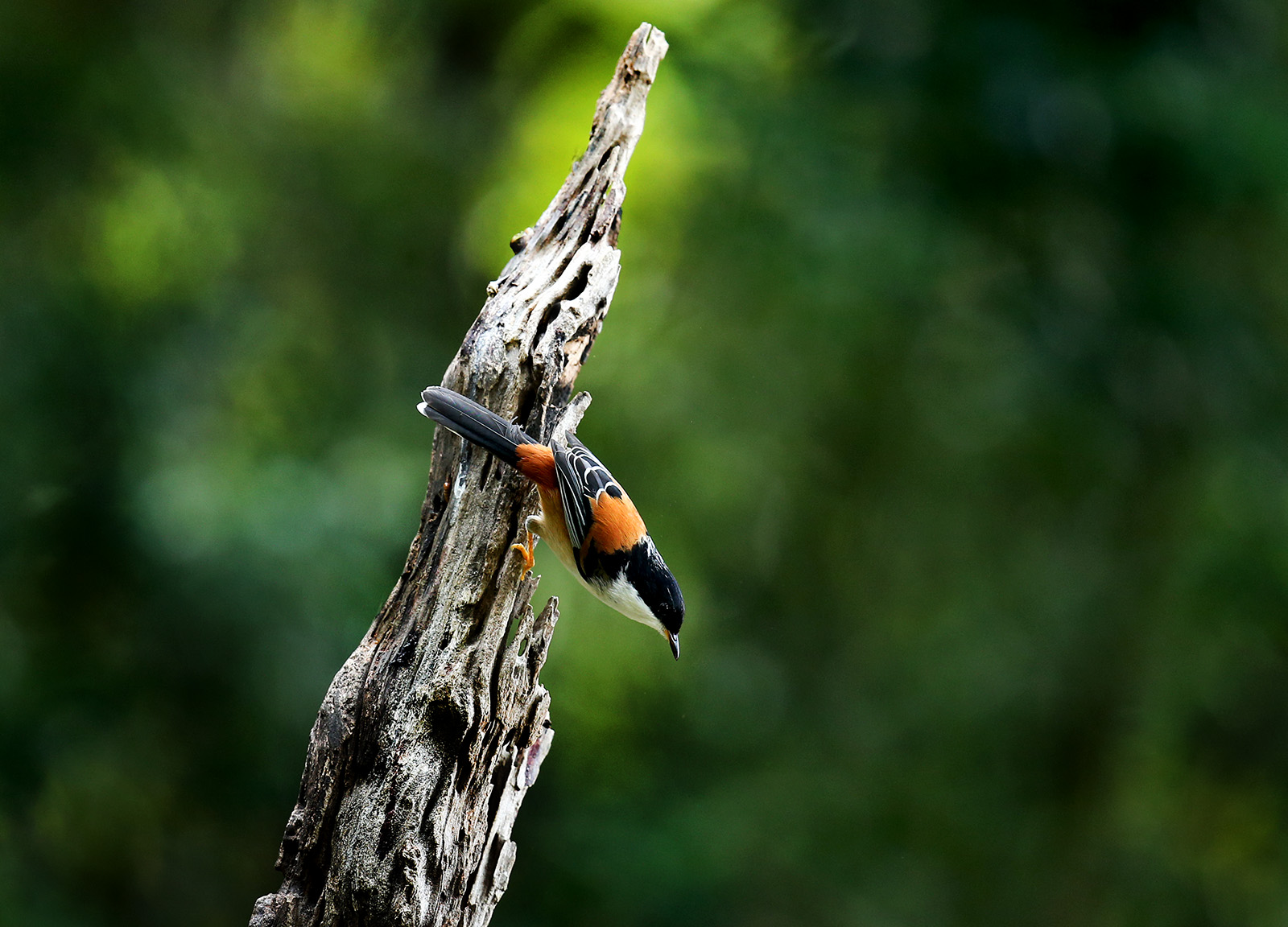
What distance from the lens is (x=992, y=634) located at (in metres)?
7.56

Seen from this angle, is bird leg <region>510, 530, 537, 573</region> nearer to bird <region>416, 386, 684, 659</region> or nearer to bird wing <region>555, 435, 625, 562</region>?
bird <region>416, 386, 684, 659</region>

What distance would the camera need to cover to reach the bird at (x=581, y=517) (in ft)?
9.30

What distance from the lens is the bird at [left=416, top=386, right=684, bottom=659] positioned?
2836mm

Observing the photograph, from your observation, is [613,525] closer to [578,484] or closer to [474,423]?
[578,484]

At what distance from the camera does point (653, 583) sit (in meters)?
3.12

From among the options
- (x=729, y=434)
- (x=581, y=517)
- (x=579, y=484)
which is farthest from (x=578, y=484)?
(x=729, y=434)

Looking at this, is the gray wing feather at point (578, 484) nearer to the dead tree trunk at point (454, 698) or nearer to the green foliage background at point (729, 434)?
the dead tree trunk at point (454, 698)

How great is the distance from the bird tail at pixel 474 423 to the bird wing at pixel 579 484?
12 centimetres

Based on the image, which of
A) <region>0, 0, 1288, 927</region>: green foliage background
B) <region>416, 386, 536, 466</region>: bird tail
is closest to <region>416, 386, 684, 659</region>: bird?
<region>416, 386, 536, 466</region>: bird tail

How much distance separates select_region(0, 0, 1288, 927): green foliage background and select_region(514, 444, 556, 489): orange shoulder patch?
2.46 m

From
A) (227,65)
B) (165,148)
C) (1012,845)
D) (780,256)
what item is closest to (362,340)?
(165,148)

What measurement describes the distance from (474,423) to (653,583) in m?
0.71

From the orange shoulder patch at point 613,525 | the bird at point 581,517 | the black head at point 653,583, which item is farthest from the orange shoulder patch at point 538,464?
the black head at point 653,583

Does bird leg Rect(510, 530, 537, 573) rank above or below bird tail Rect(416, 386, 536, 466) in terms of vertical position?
below
